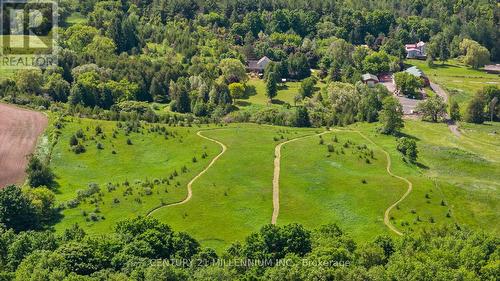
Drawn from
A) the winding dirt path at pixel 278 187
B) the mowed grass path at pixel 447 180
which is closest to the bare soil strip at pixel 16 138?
the winding dirt path at pixel 278 187

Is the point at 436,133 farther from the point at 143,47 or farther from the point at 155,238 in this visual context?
the point at 143,47

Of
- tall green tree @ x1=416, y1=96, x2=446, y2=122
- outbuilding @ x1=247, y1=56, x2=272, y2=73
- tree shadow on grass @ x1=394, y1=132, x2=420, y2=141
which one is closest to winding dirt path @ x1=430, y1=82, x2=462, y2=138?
tall green tree @ x1=416, y1=96, x2=446, y2=122

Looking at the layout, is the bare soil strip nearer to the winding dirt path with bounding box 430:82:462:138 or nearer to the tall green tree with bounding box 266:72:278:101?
the tall green tree with bounding box 266:72:278:101

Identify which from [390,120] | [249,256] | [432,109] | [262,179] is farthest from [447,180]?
[249,256]

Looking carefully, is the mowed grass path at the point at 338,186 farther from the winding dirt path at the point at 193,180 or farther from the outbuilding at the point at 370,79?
the outbuilding at the point at 370,79

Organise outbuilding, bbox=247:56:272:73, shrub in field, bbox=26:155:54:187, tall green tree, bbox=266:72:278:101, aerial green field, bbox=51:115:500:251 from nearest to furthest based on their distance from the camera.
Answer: aerial green field, bbox=51:115:500:251 < shrub in field, bbox=26:155:54:187 < tall green tree, bbox=266:72:278:101 < outbuilding, bbox=247:56:272:73

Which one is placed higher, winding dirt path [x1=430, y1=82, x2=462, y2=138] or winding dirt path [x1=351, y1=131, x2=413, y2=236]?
winding dirt path [x1=430, y1=82, x2=462, y2=138]

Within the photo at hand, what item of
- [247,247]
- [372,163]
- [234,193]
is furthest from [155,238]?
[372,163]
